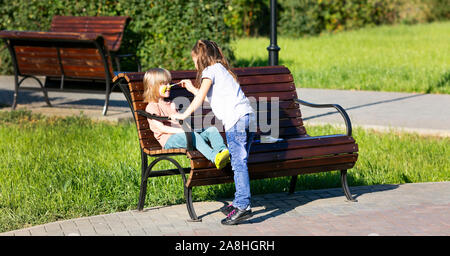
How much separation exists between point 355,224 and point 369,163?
1933mm

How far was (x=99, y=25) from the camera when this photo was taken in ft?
40.2

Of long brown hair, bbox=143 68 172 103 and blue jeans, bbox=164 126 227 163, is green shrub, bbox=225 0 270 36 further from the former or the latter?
blue jeans, bbox=164 126 227 163

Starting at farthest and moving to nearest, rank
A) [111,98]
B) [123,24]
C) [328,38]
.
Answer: [328,38], [123,24], [111,98]

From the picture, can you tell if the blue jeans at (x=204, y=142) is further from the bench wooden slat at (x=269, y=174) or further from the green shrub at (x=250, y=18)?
the green shrub at (x=250, y=18)

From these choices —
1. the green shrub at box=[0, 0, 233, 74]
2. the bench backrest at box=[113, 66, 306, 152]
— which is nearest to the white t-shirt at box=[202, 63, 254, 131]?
the bench backrest at box=[113, 66, 306, 152]

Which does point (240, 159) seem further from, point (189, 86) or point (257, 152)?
point (189, 86)

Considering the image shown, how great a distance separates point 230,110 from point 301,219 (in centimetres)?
90

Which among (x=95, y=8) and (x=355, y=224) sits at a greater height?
(x=95, y=8)

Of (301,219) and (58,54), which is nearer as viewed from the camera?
(301,219)

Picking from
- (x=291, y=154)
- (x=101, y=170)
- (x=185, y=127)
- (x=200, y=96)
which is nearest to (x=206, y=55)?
(x=200, y=96)

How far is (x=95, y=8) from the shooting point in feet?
43.1

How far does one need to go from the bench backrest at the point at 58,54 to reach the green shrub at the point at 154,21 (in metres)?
3.41
